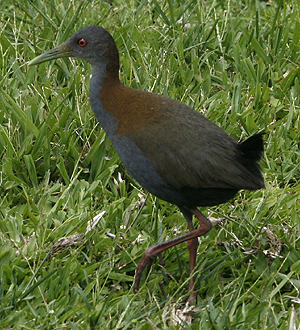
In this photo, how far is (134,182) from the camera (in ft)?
15.8

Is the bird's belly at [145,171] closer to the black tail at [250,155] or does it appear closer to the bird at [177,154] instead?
the bird at [177,154]

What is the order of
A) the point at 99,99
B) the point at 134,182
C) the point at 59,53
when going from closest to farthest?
the point at 99,99, the point at 59,53, the point at 134,182

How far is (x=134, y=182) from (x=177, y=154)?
110cm

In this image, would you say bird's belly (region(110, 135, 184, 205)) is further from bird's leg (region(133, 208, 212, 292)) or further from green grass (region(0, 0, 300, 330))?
green grass (region(0, 0, 300, 330))

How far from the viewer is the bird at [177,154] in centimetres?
375

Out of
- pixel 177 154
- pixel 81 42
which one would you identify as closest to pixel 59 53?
pixel 81 42

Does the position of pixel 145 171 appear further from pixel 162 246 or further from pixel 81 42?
pixel 81 42

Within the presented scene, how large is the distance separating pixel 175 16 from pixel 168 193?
2.92 m

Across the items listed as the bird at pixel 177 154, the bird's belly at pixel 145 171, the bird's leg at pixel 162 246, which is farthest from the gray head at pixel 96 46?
the bird's leg at pixel 162 246

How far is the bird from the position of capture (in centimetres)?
375

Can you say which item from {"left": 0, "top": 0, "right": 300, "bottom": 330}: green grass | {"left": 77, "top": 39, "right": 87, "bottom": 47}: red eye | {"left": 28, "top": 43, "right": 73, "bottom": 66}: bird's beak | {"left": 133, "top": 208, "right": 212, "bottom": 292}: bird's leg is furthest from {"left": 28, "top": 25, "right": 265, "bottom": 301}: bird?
{"left": 28, "top": 43, "right": 73, "bottom": 66}: bird's beak

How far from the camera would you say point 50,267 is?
12.8 ft

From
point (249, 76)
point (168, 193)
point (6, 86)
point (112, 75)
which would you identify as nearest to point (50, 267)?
point (168, 193)

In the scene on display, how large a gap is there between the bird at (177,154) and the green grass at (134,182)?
261 millimetres
